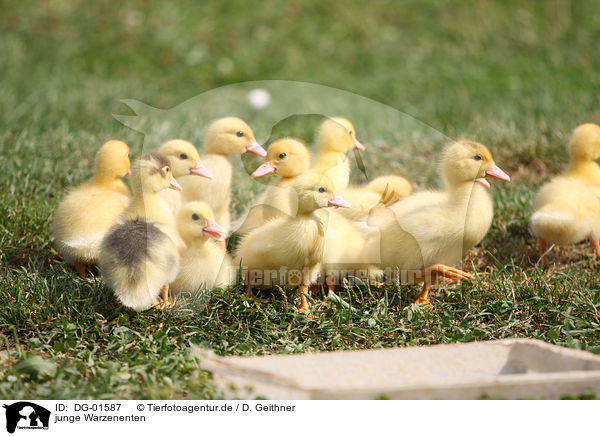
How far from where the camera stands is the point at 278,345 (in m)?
3.82

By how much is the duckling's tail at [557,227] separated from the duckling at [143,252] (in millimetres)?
2312

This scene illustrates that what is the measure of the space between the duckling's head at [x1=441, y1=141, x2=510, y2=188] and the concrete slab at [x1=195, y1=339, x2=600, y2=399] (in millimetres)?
1120

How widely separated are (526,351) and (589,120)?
13.9 feet

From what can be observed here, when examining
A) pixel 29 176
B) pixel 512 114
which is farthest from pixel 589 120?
pixel 29 176

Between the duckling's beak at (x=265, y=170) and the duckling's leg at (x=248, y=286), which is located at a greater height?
the duckling's beak at (x=265, y=170)

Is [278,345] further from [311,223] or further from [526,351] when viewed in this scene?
[526,351]

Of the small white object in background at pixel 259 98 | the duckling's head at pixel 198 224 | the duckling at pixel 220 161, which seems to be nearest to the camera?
the duckling's head at pixel 198 224

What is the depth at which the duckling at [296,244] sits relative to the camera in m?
3.94

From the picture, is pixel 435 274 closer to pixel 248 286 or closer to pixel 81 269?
pixel 248 286

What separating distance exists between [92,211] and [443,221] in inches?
77.2

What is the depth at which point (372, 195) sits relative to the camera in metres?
4.54

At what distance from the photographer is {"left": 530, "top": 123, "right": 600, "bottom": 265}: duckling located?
15.7 ft
